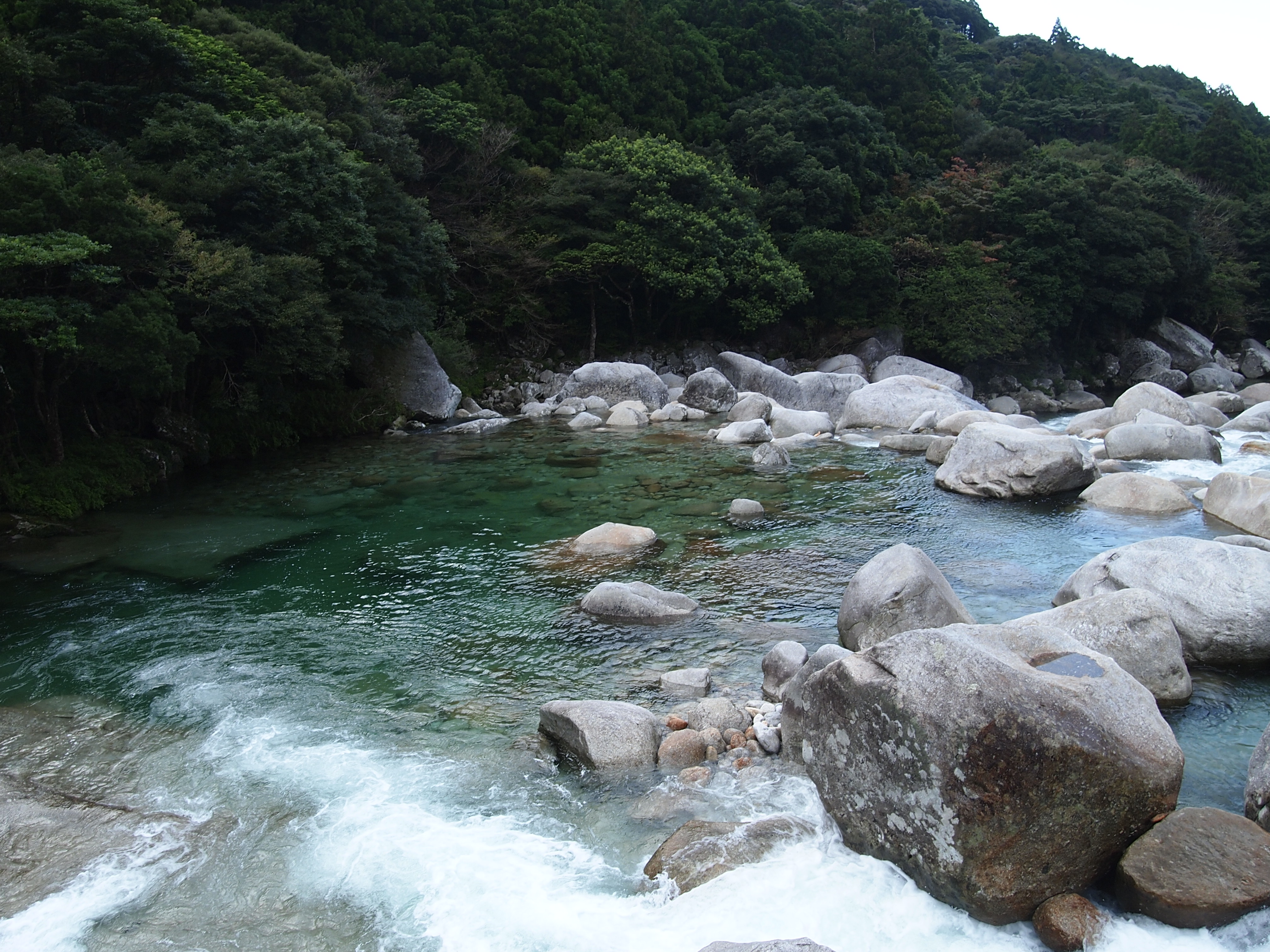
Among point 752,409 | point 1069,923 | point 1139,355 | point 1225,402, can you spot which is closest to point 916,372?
point 1225,402

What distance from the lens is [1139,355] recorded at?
42.0m

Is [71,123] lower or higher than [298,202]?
higher

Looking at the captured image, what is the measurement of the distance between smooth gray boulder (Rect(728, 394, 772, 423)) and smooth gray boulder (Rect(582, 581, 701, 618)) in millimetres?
15886

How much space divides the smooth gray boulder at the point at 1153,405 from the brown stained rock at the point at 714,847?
19990 mm

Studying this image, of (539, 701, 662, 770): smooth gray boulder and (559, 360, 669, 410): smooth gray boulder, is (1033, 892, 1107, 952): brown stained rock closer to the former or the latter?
(539, 701, 662, 770): smooth gray boulder

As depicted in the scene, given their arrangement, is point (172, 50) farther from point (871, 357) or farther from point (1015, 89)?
point (1015, 89)

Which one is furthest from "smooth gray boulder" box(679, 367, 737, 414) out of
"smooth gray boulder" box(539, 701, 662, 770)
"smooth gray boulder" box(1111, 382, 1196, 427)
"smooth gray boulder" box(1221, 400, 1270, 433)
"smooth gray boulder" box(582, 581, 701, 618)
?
"smooth gray boulder" box(539, 701, 662, 770)

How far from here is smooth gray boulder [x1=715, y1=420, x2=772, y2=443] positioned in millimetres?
23516

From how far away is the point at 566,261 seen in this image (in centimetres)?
A: 3419

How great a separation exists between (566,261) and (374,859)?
1200 inches

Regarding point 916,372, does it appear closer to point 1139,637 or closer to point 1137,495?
point 1137,495

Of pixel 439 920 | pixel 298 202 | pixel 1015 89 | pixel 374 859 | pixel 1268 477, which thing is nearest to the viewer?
pixel 439 920

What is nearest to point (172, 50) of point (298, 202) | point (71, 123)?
point (71, 123)

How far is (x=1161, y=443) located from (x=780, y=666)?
49.3 ft
